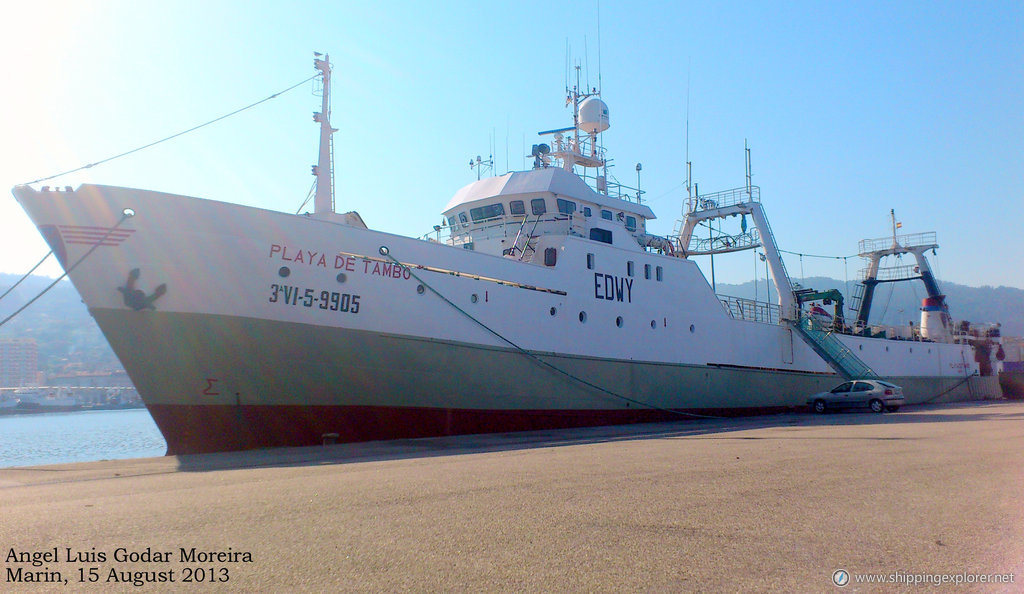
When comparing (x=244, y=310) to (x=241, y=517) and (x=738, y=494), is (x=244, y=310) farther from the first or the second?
(x=738, y=494)

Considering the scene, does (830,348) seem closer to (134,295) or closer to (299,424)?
(299,424)

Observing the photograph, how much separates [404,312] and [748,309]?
15894 millimetres

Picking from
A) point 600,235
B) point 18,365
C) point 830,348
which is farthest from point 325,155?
point 18,365

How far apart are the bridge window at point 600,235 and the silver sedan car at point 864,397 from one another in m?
9.93

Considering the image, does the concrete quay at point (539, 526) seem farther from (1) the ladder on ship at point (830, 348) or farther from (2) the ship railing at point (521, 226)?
(1) the ladder on ship at point (830, 348)

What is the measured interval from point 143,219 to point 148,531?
8.70 m

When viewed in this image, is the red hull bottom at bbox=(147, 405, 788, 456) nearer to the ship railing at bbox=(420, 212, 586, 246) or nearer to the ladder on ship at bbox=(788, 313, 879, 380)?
the ship railing at bbox=(420, 212, 586, 246)

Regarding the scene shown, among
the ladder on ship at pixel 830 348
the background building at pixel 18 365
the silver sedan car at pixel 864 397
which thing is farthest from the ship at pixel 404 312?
the background building at pixel 18 365

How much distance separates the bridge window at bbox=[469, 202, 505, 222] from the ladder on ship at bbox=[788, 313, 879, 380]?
13970 millimetres

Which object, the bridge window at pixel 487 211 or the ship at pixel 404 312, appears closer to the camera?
the ship at pixel 404 312

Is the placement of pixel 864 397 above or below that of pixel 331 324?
below

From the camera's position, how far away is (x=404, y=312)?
13.8 meters

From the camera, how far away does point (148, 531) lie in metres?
4.20

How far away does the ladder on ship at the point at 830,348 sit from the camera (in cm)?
2719
